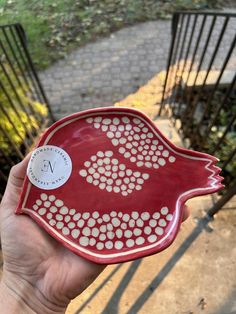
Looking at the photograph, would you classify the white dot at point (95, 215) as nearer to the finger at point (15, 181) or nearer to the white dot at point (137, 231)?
the white dot at point (137, 231)

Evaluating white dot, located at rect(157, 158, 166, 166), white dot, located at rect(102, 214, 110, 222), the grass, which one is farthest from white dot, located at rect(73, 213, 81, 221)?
the grass

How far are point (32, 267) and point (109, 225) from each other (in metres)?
0.44

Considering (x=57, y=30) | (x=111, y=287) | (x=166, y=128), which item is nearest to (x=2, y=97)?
(x=166, y=128)

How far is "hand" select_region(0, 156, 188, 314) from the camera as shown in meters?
1.54

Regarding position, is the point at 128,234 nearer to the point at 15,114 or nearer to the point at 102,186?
the point at 102,186

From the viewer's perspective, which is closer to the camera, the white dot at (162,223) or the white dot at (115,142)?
the white dot at (162,223)

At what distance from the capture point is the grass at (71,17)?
5383mm

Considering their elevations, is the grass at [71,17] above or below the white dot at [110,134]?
below

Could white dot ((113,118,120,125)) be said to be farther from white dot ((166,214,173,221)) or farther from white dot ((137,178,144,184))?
white dot ((166,214,173,221))

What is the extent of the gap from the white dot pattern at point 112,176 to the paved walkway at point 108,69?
10.1 feet

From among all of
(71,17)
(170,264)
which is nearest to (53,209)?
(170,264)

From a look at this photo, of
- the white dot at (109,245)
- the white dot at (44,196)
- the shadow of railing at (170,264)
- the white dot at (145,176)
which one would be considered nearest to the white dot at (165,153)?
the white dot at (145,176)

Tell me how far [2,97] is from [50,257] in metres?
2.04

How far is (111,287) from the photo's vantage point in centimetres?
231
